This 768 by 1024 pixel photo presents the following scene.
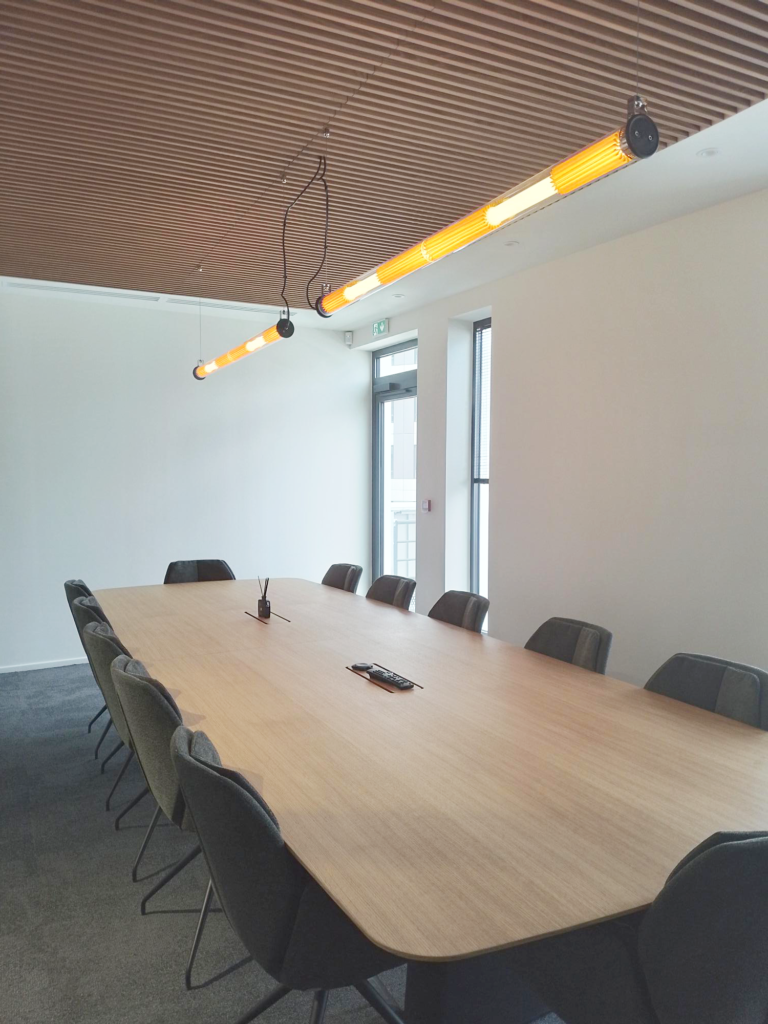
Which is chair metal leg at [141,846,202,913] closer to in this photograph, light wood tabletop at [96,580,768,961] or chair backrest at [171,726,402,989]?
light wood tabletop at [96,580,768,961]

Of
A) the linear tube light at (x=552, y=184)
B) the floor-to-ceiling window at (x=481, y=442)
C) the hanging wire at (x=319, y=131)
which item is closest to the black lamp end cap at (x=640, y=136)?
the linear tube light at (x=552, y=184)

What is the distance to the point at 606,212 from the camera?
15.9 feet

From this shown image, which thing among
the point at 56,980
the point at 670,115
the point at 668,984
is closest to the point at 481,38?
the point at 670,115

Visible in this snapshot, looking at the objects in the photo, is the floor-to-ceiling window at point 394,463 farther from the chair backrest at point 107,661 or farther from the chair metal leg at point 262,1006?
the chair metal leg at point 262,1006

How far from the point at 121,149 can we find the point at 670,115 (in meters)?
2.48

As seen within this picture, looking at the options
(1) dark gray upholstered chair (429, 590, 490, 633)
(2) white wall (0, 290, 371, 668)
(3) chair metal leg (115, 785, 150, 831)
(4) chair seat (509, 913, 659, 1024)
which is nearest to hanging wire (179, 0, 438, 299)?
(1) dark gray upholstered chair (429, 590, 490, 633)

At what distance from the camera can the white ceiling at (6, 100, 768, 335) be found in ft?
12.7

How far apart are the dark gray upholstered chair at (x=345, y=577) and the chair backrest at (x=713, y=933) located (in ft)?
14.8

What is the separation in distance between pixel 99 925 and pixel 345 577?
3.62m

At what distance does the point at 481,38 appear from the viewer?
2641mm

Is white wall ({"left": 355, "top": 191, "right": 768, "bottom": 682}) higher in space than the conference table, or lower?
higher

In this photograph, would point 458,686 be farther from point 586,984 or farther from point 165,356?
point 165,356

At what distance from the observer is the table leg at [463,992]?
6.91ft

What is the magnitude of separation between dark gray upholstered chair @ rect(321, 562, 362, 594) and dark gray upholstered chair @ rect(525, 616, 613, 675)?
2390 mm
